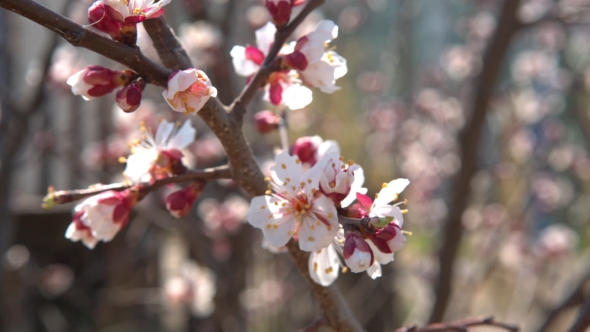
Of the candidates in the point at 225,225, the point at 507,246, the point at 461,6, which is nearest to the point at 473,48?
the point at 461,6

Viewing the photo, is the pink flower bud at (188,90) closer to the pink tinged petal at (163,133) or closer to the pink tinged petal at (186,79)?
the pink tinged petal at (186,79)

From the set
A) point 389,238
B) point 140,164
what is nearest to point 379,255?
point 389,238

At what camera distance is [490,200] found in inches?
182

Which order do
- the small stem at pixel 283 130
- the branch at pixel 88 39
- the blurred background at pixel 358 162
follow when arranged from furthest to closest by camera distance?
the blurred background at pixel 358 162
the small stem at pixel 283 130
the branch at pixel 88 39

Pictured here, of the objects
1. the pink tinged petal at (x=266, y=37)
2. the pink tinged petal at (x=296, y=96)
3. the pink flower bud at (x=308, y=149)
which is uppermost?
the pink tinged petal at (x=266, y=37)

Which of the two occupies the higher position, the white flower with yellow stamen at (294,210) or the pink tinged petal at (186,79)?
the pink tinged petal at (186,79)

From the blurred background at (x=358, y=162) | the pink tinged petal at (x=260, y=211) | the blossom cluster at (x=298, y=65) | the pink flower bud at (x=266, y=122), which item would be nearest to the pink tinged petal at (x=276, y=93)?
the blossom cluster at (x=298, y=65)

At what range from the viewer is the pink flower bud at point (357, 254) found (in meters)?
0.67

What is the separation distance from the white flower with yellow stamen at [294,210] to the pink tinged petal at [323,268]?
0.06 m

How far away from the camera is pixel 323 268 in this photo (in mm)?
812

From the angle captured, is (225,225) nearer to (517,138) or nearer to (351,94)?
(517,138)

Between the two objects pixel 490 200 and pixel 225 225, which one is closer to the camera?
pixel 225 225

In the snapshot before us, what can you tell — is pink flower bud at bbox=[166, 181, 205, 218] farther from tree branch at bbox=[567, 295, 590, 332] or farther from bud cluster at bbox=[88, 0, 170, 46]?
tree branch at bbox=[567, 295, 590, 332]

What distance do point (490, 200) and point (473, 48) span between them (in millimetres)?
1352
